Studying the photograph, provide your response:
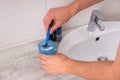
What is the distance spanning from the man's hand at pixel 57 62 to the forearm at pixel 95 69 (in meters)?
0.04

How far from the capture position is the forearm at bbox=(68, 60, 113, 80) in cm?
69

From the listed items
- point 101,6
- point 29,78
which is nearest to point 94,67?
point 29,78

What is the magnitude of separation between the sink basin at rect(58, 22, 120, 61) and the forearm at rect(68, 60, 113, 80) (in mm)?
287

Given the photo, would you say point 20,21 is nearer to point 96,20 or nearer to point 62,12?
point 62,12

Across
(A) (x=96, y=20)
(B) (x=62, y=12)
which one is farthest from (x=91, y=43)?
(B) (x=62, y=12)

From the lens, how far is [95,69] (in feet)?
2.34

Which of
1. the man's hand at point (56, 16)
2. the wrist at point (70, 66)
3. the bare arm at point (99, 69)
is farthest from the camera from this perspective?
the man's hand at point (56, 16)

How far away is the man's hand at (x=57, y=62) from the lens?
2.60 ft

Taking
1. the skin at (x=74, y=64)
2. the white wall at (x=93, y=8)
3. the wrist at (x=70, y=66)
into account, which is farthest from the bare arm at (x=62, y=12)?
the wrist at (x=70, y=66)

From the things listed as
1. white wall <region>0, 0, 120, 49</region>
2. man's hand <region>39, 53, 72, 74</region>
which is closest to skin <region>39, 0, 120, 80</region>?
man's hand <region>39, 53, 72, 74</region>

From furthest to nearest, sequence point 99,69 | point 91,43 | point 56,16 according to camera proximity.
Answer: point 91,43, point 56,16, point 99,69

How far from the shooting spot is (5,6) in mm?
958

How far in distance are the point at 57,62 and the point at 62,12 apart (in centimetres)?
28

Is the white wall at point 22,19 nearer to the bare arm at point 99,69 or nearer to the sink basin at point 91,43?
the sink basin at point 91,43
